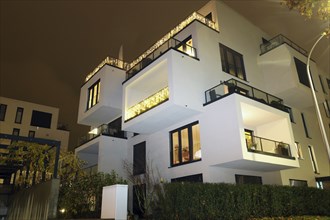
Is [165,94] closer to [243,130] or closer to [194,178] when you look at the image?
[243,130]

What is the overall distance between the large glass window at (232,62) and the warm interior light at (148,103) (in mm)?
5149

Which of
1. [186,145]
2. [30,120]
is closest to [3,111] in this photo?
[30,120]

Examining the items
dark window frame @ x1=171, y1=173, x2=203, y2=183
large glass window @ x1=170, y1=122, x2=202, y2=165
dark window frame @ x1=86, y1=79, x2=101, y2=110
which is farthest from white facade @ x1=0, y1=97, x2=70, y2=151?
dark window frame @ x1=171, y1=173, x2=203, y2=183

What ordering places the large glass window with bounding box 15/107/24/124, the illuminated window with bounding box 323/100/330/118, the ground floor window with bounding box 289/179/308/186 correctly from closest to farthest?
the ground floor window with bounding box 289/179/308/186 < the illuminated window with bounding box 323/100/330/118 < the large glass window with bounding box 15/107/24/124

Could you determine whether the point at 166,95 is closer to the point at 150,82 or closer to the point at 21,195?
the point at 150,82

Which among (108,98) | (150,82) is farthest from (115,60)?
(150,82)

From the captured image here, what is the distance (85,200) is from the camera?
1330cm

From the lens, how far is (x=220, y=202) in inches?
→ 372

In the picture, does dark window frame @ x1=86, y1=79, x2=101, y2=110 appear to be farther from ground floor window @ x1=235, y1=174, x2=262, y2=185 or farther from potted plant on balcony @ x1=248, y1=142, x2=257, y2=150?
potted plant on balcony @ x1=248, y1=142, x2=257, y2=150

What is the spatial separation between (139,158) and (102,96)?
575 cm

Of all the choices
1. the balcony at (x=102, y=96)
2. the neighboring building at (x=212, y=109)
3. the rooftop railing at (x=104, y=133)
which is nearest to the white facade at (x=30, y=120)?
the balcony at (x=102, y=96)

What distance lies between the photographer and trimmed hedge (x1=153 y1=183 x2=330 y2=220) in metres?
9.09

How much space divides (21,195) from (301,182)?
16.8 metres

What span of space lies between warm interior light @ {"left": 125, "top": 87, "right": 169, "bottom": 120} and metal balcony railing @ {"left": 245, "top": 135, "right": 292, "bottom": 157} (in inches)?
197
